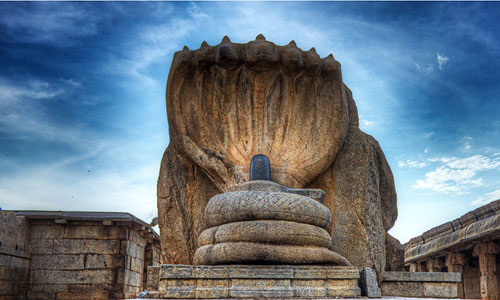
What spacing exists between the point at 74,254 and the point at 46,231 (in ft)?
3.00

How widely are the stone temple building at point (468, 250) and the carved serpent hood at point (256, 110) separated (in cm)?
579

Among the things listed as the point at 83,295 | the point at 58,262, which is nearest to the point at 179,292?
the point at 83,295

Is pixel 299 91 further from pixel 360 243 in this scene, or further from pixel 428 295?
pixel 428 295

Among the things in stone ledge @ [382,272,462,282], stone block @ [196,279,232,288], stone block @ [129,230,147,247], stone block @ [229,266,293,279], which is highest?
stone block @ [129,230,147,247]

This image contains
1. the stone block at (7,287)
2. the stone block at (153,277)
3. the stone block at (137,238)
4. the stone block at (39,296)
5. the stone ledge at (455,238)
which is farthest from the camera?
the stone block at (137,238)

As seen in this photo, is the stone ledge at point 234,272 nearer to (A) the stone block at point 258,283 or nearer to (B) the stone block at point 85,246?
(A) the stone block at point 258,283

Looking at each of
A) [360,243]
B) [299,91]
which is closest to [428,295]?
[360,243]

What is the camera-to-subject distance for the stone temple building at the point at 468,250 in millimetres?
9898

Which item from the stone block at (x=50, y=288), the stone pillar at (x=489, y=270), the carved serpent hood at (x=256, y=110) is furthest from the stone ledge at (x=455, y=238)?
the stone block at (x=50, y=288)

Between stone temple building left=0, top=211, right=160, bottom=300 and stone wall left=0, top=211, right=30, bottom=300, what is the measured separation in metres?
0.02

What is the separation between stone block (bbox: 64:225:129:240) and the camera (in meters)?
11.6

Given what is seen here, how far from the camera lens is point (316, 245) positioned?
4.03 m

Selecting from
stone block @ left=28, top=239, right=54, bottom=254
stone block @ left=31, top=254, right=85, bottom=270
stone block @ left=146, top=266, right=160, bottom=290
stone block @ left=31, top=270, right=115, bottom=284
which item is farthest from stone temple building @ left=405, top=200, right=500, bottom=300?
stone block @ left=28, top=239, right=54, bottom=254

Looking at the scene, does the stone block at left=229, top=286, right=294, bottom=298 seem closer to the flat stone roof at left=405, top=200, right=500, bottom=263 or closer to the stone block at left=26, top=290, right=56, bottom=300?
the flat stone roof at left=405, top=200, right=500, bottom=263
